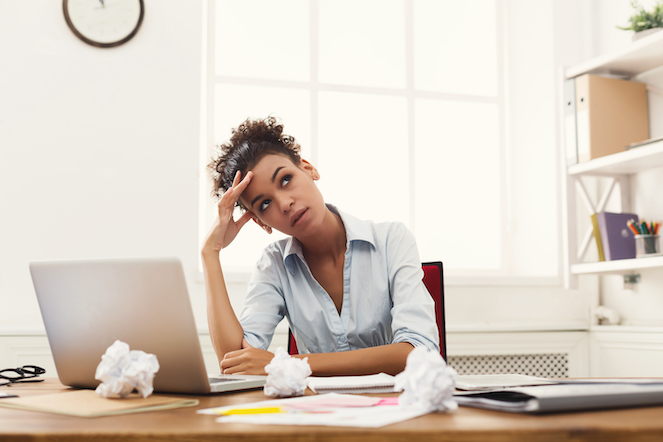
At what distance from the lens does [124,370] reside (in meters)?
0.70

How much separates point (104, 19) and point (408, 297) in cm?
179

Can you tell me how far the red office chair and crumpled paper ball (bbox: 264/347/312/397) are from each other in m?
0.78

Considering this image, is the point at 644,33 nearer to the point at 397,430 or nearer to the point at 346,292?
the point at 346,292

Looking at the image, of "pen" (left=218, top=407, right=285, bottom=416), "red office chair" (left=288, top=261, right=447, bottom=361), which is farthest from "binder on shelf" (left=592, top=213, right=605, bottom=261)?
"pen" (left=218, top=407, right=285, bottom=416)

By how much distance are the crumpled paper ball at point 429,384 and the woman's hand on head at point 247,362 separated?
499 millimetres

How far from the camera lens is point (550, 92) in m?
2.77

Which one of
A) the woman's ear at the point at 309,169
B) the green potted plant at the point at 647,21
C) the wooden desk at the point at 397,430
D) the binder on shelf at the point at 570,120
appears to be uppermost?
the green potted plant at the point at 647,21

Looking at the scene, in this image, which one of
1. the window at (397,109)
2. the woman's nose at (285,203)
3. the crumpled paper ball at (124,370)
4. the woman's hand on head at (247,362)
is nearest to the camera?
the crumpled paper ball at (124,370)

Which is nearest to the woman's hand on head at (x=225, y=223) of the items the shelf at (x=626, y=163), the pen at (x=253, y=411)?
the pen at (x=253, y=411)

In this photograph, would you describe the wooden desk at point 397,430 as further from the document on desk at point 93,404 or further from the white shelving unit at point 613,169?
the white shelving unit at point 613,169

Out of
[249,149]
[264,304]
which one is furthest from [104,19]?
[264,304]

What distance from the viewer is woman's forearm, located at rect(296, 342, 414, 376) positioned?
3.49 feet

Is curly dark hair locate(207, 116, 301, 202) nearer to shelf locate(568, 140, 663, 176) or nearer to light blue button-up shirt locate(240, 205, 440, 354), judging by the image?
light blue button-up shirt locate(240, 205, 440, 354)

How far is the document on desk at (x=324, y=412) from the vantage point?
0.54 meters
